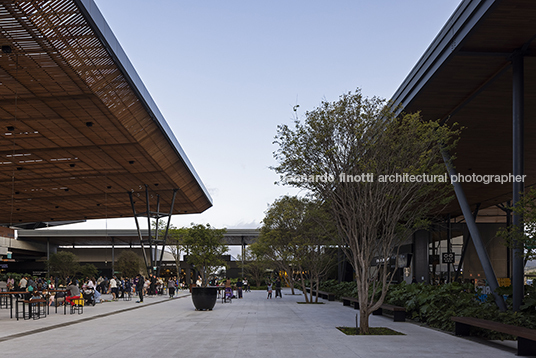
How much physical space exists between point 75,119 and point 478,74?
1649 centimetres

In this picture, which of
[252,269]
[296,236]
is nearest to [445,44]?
[296,236]

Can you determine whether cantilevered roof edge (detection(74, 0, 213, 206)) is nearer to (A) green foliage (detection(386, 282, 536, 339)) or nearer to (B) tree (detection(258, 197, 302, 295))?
(B) tree (detection(258, 197, 302, 295))

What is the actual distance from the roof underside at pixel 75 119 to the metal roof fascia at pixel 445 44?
9371 millimetres

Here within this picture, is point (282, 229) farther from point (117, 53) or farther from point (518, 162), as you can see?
point (518, 162)

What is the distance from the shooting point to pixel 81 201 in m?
45.5

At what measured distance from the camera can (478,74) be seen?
13.9 metres

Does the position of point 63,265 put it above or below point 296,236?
below

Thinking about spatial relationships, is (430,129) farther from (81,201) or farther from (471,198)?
(81,201)

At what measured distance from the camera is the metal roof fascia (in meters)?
11.2

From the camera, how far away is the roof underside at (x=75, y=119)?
14.2 metres

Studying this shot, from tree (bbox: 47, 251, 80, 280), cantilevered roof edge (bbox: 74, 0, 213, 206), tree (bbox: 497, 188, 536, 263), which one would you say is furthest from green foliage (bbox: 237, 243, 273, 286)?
tree (bbox: 497, 188, 536, 263)

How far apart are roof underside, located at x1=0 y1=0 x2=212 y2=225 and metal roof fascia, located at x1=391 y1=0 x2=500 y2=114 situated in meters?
9.37

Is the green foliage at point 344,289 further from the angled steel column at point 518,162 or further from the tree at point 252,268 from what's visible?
the tree at point 252,268

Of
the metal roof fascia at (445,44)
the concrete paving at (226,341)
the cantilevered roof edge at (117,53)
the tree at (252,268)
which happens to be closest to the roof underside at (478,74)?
the metal roof fascia at (445,44)
